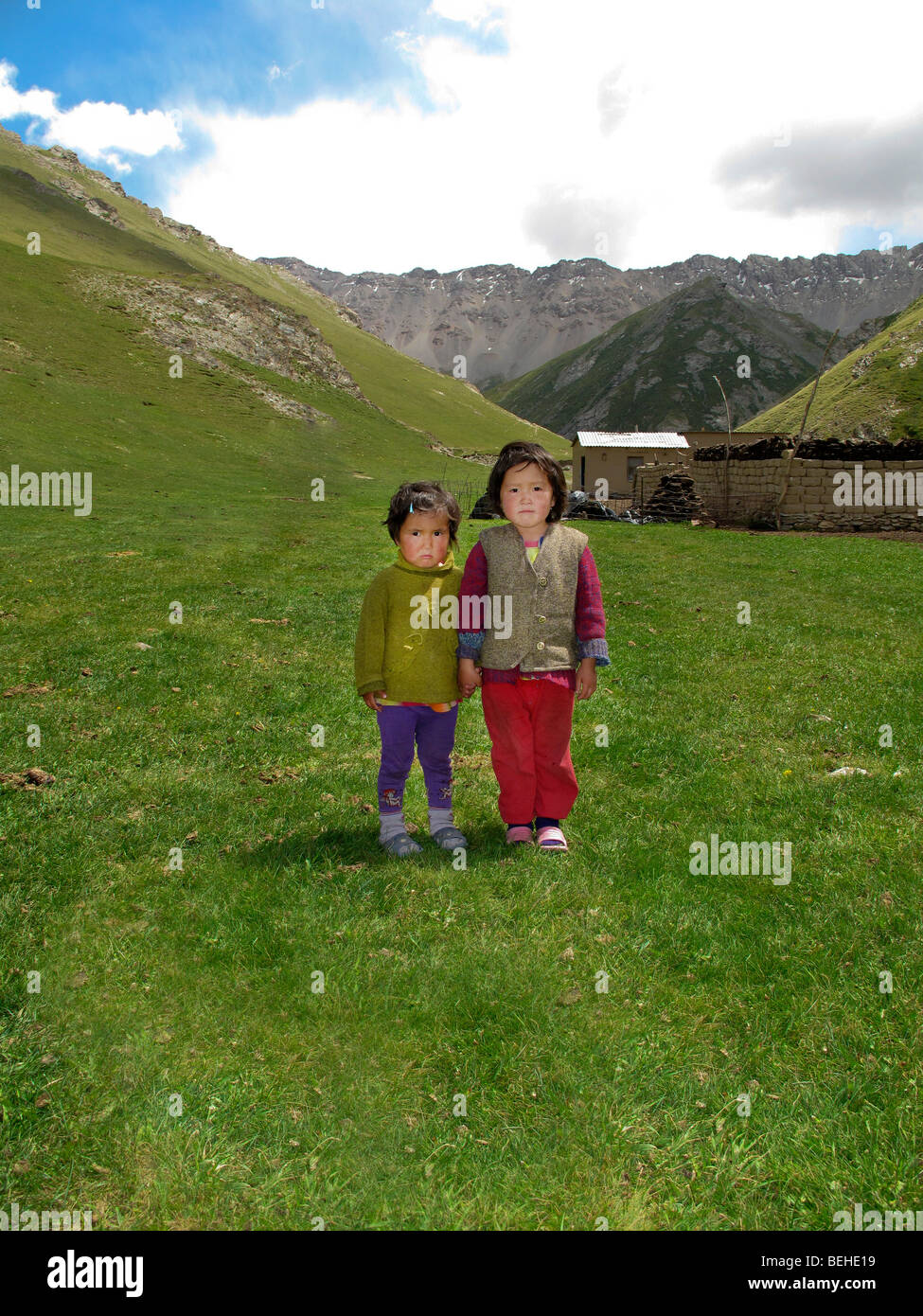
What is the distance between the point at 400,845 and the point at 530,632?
1.84 meters

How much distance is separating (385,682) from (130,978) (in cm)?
246

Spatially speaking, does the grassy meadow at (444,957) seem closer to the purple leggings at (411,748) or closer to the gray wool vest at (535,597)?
the purple leggings at (411,748)

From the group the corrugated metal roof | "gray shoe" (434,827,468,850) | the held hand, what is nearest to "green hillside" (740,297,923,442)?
the corrugated metal roof

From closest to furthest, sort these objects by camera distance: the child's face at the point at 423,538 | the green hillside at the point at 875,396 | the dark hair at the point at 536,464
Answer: the dark hair at the point at 536,464 < the child's face at the point at 423,538 < the green hillside at the point at 875,396

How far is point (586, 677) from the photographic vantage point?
5.42 metres

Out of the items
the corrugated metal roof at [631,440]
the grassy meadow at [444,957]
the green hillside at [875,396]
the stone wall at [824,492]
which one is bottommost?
the grassy meadow at [444,957]

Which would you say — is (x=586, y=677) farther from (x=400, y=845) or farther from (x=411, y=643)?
(x=400, y=845)

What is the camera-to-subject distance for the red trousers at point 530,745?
5453 mm

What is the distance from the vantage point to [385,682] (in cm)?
543

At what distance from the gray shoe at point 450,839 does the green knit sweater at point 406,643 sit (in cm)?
102

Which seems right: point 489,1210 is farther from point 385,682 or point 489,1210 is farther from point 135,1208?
point 385,682

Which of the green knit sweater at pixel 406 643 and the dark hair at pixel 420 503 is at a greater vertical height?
the dark hair at pixel 420 503

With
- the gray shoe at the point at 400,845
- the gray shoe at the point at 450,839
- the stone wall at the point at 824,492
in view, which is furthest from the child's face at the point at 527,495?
the stone wall at the point at 824,492

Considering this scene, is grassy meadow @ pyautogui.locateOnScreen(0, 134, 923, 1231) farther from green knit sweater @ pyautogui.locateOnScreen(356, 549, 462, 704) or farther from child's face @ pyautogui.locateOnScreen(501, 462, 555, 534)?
child's face @ pyautogui.locateOnScreen(501, 462, 555, 534)
